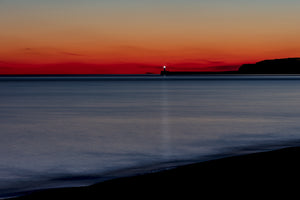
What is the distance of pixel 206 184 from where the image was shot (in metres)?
5.98

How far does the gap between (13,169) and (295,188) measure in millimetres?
5374

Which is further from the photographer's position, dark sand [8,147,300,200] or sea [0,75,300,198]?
sea [0,75,300,198]

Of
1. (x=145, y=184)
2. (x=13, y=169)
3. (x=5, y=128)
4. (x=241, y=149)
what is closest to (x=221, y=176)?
(x=145, y=184)

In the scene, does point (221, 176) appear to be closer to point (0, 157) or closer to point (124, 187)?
point (124, 187)

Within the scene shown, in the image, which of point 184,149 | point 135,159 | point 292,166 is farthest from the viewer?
point 184,149

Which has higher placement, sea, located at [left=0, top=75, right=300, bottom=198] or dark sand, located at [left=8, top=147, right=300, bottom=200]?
dark sand, located at [left=8, top=147, right=300, bottom=200]

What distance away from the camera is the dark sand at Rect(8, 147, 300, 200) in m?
5.45

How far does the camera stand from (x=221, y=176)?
650 cm

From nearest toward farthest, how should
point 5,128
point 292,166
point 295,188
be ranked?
point 295,188, point 292,166, point 5,128

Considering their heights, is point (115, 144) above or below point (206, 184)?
below

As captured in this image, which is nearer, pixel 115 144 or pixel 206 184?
pixel 206 184

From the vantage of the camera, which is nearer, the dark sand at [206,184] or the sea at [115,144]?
the dark sand at [206,184]

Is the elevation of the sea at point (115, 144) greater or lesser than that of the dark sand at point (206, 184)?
lesser

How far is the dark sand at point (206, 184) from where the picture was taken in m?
5.45
